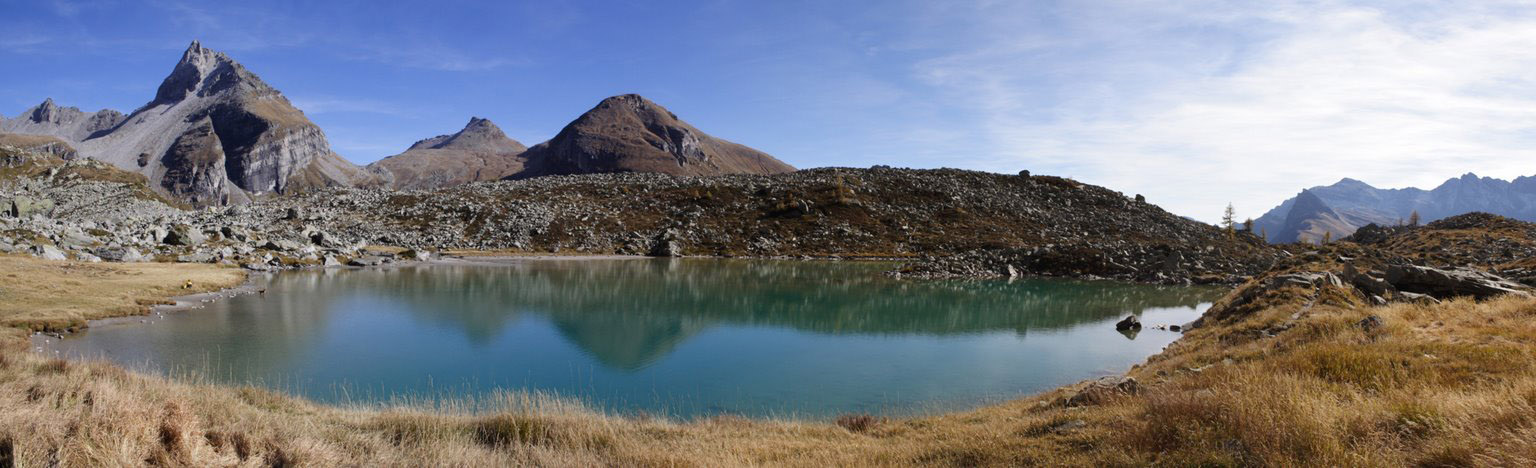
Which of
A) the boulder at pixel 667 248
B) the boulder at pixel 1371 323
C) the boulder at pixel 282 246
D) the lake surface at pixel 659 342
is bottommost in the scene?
the lake surface at pixel 659 342

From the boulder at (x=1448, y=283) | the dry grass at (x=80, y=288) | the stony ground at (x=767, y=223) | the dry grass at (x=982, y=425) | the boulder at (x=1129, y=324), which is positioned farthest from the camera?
the stony ground at (x=767, y=223)

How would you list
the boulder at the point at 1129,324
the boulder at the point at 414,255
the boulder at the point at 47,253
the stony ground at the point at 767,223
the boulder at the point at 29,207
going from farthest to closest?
the boulder at the point at 29,207 → the boulder at the point at 414,255 → the stony ground at the point at 767,223 → the boulder at the point at 47,253 → the boulder at the point at 1129,324

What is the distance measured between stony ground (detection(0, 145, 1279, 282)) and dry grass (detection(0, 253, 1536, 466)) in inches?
1952

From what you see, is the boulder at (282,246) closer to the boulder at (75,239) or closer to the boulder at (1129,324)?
the boulder at (75,239)

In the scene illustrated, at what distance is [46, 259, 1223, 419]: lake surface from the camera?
65.1 ft

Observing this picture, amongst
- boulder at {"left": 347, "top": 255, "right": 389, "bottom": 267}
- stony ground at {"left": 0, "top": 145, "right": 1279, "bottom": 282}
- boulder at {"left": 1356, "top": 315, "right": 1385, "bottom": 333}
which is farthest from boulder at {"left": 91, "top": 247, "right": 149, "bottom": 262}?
boulder at {"left": 1356, "top": 315, "right": 1385, "bottom": 333}

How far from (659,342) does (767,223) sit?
69176mm

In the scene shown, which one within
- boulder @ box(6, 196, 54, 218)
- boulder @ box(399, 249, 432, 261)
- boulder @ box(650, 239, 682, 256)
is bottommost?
boulder @ box(399, 249, 432, 261)

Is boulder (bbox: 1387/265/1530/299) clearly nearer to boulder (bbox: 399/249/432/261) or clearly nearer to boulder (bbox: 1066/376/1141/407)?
boulder (bbox: 1066/376/1141/407)

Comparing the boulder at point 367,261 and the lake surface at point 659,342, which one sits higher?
the boulder at point 367,261

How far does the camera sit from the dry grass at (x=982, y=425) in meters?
7.28

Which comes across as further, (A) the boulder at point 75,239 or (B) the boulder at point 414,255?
(B) the boulder at point 414,255

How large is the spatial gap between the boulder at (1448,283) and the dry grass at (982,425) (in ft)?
17.1

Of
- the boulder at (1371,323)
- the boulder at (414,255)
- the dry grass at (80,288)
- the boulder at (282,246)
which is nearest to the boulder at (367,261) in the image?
the boulder at (414,255)
